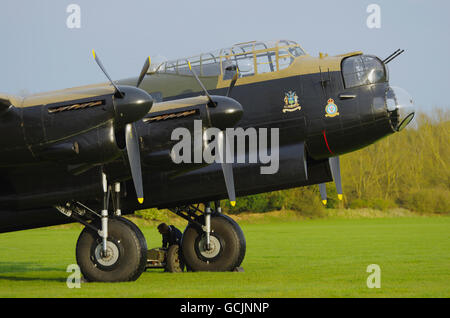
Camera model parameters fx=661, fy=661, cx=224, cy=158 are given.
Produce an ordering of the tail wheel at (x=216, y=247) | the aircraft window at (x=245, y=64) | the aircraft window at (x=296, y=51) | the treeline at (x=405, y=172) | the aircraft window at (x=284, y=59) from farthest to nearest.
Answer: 1. the treeline at (x=405, y=172)
2. the tail wheel at (x=216, y=247)
3. the aircraft window at (x=296, y=51)
4. the aircraft window at (x=245, y=64)
5. the aircraft window at (x=284, y=59)

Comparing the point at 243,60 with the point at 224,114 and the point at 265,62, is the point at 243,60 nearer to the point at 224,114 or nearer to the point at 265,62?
the point at 265,62

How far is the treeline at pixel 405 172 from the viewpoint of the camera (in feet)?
251

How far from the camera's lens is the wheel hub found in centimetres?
1349

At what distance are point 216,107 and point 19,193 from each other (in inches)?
180

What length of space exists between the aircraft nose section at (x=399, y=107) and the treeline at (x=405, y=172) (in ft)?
194

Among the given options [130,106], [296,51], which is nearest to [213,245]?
[296,51]

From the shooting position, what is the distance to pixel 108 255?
13.5 metres

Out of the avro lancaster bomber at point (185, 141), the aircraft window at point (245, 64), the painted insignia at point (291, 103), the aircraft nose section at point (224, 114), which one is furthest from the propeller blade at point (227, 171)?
the aircraft window at point (245, 64)

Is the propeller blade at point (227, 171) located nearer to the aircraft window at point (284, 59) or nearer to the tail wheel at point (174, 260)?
the aircraft window at point (284, 59)

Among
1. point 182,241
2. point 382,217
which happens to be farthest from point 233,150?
point 382,217

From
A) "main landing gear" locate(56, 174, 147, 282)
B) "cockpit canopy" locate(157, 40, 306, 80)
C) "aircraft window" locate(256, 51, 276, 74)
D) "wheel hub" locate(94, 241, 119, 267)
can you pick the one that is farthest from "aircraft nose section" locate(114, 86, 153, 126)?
"aircraft window" locate(256, 51, 276, 74)

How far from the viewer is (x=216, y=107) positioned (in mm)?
13469

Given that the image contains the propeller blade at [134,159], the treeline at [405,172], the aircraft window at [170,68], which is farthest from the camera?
the treeline at [405,172]
